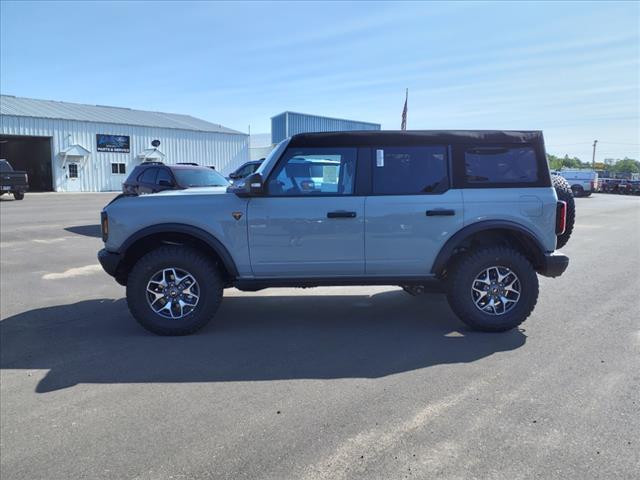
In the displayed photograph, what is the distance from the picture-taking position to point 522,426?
10.7 ft

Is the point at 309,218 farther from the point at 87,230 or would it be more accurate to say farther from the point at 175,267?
the point at 87,230

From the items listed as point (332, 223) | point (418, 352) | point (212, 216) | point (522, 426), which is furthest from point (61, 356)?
point (522, 426)

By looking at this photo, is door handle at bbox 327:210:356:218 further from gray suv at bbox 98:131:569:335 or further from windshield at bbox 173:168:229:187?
windshield at bbox 173:168:229:187

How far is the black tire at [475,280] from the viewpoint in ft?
16.9

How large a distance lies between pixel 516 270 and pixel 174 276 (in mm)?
3452

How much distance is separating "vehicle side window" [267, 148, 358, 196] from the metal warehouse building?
1338 inches

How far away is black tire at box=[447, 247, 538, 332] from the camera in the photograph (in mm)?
5156

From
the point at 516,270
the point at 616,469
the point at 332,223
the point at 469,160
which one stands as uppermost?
the point at 469,160

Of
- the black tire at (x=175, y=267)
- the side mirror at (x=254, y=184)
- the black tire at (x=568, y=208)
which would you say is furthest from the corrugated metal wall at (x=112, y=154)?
the black tire at (x=568, y=208)

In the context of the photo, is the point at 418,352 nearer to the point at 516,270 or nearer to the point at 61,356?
the point at 516,270

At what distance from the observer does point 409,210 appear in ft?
16.8

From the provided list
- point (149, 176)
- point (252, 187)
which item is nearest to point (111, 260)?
point (252, 187)

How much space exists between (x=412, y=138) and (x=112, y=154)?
119 feet

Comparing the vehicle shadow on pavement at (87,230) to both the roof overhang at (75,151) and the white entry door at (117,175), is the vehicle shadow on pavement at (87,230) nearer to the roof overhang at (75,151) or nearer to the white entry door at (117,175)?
the roof overhang at (75,151)
